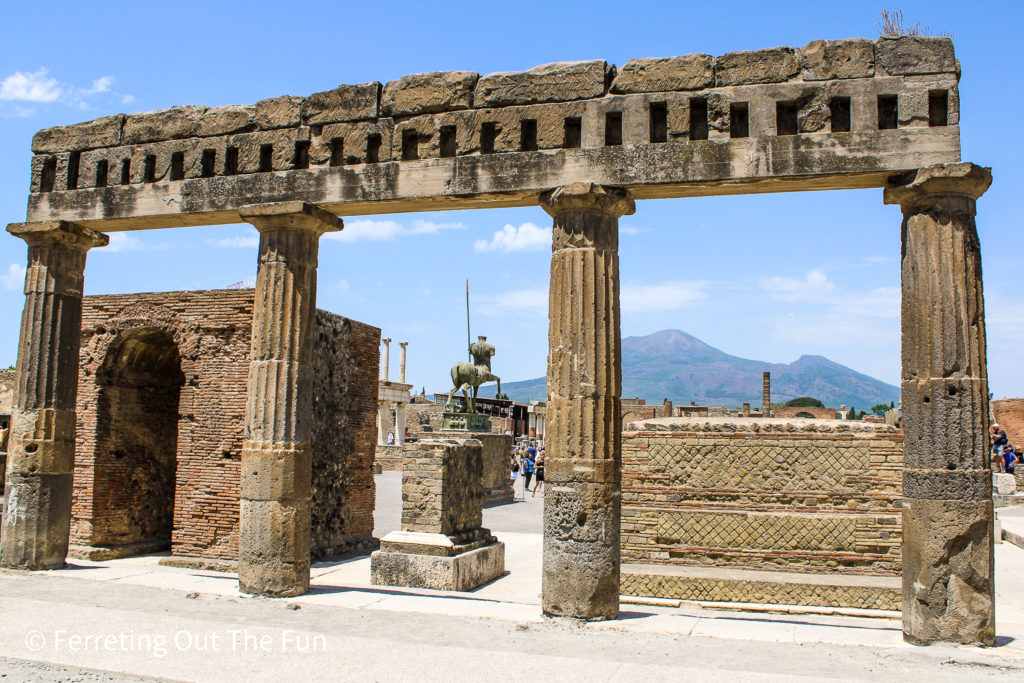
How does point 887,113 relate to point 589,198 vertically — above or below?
above

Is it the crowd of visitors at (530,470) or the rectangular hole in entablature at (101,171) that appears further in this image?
the crowd of visitors at (530,470)

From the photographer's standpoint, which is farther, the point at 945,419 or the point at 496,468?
the point at 496,468

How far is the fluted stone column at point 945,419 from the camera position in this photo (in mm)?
6777

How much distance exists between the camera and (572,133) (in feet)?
26.4

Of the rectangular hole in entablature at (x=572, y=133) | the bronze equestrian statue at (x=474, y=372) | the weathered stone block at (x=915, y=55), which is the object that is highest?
the weathered stone block at (x=915, y=55)

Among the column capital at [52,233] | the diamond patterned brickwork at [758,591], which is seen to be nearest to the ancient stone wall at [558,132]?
the column capital at [52,233]

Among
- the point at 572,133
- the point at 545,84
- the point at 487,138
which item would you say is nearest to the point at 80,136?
the point at 487,138

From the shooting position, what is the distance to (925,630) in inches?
269

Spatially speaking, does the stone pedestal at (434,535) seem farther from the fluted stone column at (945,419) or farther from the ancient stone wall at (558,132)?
the fluted stone column at (945,419)

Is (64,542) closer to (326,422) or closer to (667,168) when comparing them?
(326,422)

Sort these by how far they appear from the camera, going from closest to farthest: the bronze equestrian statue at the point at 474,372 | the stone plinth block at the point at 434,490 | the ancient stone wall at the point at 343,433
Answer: the stone plinth block at the point at 434,490
the ancient stone wall at the point at 343,433
the bronze equestrian statue at the point at 474,372

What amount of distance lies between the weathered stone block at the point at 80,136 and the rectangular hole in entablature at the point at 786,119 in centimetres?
768

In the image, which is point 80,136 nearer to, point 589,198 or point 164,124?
point 164,124

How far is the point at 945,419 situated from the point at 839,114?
116 inches
